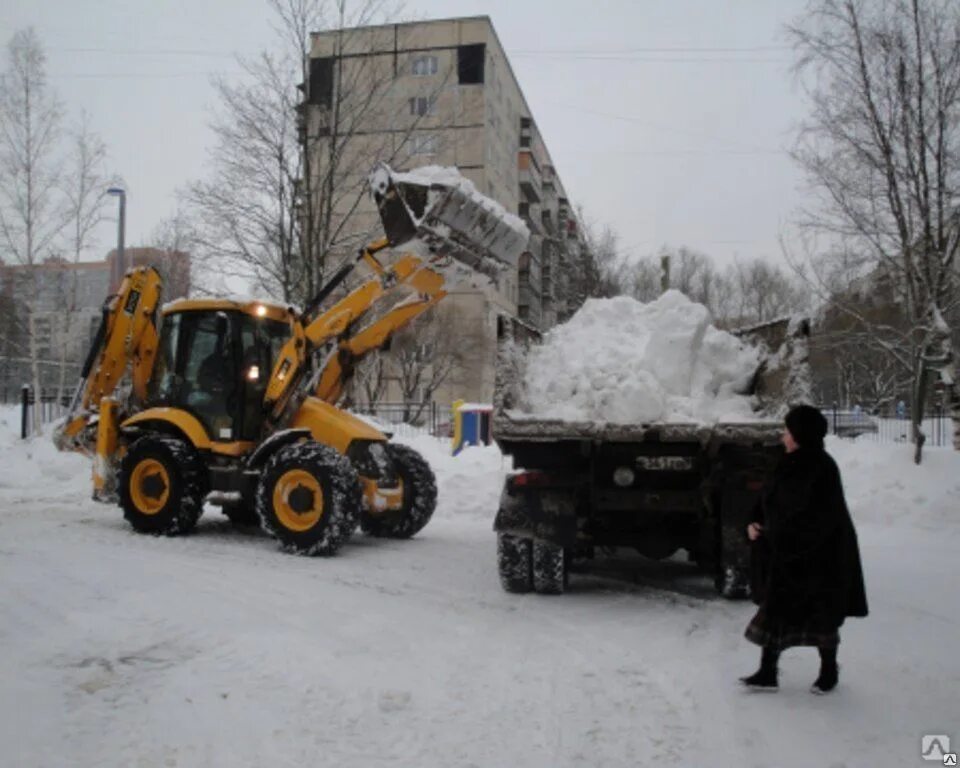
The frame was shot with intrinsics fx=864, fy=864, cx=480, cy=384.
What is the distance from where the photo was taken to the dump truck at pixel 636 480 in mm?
6426

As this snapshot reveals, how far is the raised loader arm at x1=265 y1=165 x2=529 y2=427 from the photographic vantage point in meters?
8.85

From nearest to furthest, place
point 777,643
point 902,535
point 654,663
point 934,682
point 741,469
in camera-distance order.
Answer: point 777,643 < point 934,682 < point 654,663 < point 741,469 < point 902,535

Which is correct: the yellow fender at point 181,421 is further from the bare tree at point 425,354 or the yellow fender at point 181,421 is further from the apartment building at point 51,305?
the bare tree at point 425,354

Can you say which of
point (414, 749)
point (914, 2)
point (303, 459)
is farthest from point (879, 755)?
Result: point (914, 2)

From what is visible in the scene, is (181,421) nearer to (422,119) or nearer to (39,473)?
(39,473)

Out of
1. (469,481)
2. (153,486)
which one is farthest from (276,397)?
(469,481)

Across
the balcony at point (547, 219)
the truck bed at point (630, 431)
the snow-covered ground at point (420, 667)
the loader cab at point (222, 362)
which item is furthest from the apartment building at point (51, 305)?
the balcony at point (547, 219)

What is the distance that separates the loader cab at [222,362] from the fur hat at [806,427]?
6.73m

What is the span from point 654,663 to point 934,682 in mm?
1543

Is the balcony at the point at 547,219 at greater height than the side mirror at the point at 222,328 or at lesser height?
greater

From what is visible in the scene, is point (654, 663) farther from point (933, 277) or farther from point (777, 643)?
point (933, 277)

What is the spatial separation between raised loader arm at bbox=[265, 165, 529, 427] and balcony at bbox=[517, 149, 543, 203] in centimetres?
5041

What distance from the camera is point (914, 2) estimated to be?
525 inches

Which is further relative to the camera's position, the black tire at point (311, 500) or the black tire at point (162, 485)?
the black tire at point (162, 485)
